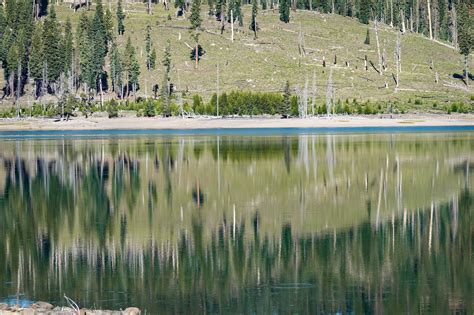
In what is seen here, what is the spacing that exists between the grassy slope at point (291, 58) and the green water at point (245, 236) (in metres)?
98.4

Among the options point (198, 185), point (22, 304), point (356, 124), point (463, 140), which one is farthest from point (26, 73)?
point (22, 304)

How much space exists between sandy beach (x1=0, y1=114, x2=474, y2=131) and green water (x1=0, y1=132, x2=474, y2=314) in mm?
65804

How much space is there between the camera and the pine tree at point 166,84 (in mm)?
133125

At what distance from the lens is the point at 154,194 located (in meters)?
43.2

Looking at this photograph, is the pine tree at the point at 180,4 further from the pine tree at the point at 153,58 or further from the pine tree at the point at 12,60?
the pine tree at the point at 12,60

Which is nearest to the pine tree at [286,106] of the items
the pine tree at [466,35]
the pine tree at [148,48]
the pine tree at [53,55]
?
the pine tree at [148,48]

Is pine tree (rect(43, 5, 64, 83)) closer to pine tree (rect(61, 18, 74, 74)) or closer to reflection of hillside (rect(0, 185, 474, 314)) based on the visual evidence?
pine tree (rect(61, 18, 74, 74))

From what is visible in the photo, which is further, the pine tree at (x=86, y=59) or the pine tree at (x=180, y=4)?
the pine tree at (x=180, y=4)

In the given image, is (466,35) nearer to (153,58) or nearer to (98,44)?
(153,58)

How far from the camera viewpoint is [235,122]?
127625 millimetres

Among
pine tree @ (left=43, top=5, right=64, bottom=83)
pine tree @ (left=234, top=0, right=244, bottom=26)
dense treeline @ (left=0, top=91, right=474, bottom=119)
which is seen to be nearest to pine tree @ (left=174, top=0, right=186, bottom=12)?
pine tree @ (left=234, top=0, right=244, bottom=26)

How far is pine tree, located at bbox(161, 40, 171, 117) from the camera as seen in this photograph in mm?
133125

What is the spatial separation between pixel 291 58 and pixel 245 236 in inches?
5691

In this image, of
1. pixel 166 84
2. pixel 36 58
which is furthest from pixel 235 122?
pixel 36 58
